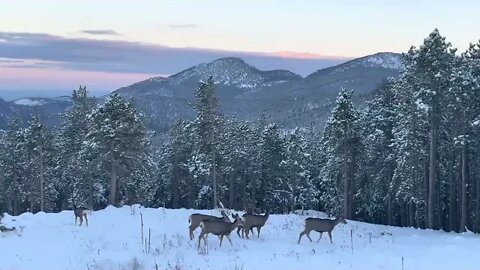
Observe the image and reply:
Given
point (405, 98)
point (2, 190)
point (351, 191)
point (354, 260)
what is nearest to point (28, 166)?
point (2, 190)

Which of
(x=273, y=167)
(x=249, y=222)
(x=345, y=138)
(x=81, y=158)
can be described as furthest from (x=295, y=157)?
(x=249, y=222)

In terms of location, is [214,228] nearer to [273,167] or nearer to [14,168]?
[273,167]

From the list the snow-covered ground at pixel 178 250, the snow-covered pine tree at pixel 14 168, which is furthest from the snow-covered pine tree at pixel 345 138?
the snow-covered pine tree at pixel 14 168

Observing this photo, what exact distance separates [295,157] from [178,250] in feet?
121

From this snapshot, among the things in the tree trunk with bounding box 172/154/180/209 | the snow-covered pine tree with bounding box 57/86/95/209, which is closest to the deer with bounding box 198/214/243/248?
the snow-covered pine tree with bounding box 57/86/95/209

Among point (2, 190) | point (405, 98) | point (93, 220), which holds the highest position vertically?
point (405, 98)

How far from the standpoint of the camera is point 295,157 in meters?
54.1

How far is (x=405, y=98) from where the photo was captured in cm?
3703

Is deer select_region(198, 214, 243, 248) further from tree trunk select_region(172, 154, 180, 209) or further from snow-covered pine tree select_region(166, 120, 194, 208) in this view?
tree trunk select_region(172, 154, 180, 209)

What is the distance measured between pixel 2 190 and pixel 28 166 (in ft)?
17.4

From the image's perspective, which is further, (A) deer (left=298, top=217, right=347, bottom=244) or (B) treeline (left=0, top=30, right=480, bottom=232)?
(B) treeline (left=0, top=30, right=480, bottom=232)

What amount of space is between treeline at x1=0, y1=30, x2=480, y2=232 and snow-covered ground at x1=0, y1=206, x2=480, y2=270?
1137cm

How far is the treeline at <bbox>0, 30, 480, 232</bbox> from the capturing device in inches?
1314

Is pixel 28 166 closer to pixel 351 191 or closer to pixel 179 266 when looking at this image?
pixel 351 191
